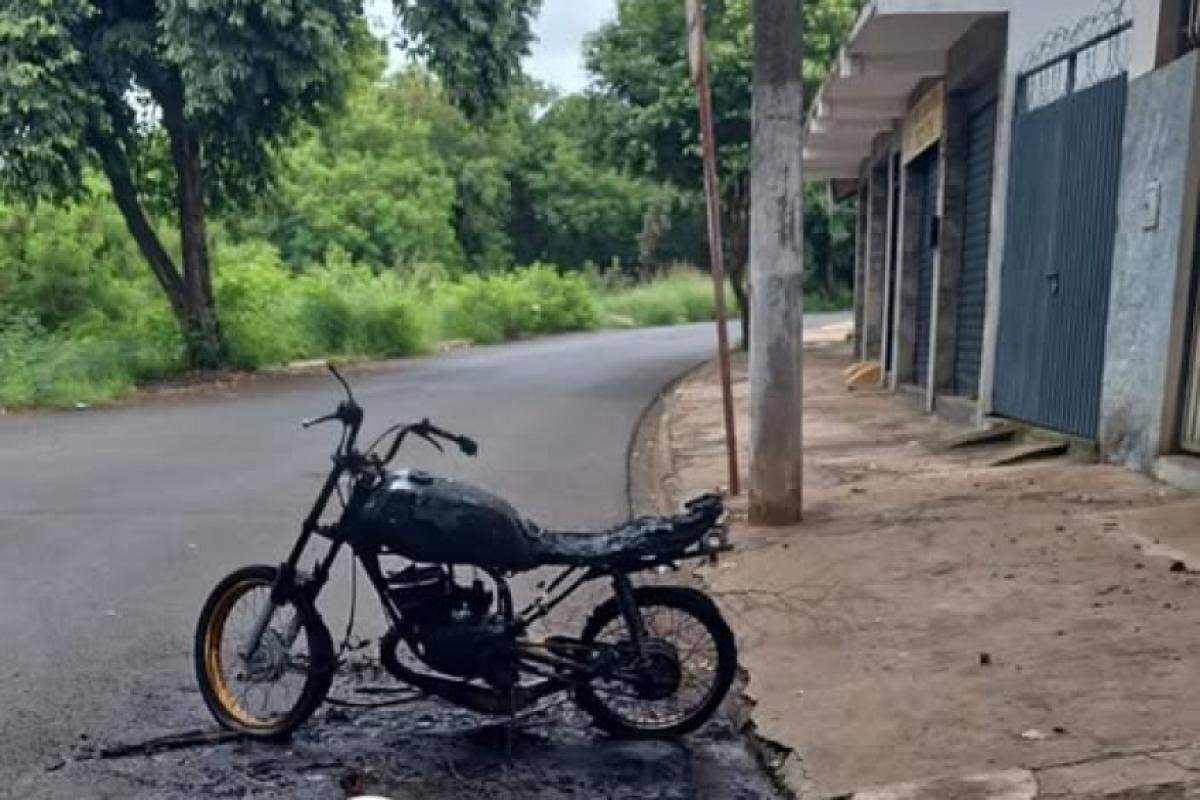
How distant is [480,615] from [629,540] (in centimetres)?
61

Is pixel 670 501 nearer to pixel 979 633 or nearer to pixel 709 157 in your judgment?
pixel 709 157

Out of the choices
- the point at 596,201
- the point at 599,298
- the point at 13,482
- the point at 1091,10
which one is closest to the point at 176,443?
the point at 13,482

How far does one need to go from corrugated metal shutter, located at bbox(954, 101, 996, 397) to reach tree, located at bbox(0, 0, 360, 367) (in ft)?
30.1

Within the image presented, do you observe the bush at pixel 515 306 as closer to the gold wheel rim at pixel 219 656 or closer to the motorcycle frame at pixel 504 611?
the gold wheel rim at pixel 219 656

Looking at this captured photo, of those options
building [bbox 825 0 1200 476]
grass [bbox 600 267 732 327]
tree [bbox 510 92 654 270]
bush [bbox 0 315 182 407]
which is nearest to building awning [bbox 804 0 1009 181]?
building [bbox 825 0 1200 476]

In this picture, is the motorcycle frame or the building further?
the building

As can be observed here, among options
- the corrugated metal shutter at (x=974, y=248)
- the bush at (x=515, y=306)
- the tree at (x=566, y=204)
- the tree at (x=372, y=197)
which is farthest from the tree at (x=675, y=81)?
the tree at (x=566, y=204)

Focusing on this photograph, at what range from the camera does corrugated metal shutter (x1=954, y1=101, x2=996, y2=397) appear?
1057 centimetres

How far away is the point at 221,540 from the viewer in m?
7.06

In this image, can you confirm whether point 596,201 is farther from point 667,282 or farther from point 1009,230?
point 1009,230

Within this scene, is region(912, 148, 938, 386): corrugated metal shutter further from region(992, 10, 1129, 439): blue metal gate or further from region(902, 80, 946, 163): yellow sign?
region(992, 10, 1129, 439): blue metal gate

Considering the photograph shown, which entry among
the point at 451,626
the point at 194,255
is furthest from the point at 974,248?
the point at 194,255

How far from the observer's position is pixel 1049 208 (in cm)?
838

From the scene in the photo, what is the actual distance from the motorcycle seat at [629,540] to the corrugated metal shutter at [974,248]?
7.11m
